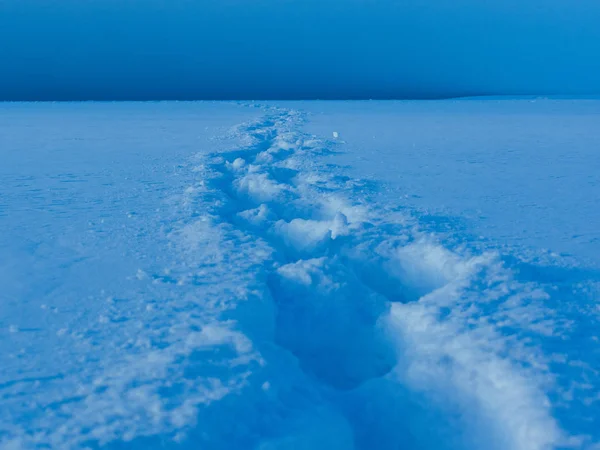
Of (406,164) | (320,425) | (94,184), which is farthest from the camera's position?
(406,164)

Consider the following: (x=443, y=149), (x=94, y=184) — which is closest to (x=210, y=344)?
(x=94, y=184)

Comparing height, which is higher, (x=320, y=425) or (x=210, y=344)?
(x=210, y=344)

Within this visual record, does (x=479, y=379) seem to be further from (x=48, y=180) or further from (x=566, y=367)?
(x=48, y=180)

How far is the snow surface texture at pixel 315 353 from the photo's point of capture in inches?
47.9

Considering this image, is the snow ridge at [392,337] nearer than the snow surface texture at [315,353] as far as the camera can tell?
No

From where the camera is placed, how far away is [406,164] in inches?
209

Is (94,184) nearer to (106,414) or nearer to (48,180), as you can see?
(48,180)

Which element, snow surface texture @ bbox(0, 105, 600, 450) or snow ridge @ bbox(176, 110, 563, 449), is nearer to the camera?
snow surface texture @ bbox(0, 105, 600, 450)

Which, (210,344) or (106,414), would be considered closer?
(106,414)

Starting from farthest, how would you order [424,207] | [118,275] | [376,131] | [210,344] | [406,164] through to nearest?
1. [376,131]
2. [406,164]
3. [424,207]
4. [118,275]
5. [210,344]

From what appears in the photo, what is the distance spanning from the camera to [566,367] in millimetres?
1400

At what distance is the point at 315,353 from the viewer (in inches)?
74.6

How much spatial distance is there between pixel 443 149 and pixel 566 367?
18.8 feet

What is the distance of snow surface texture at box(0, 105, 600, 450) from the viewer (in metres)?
1.22
